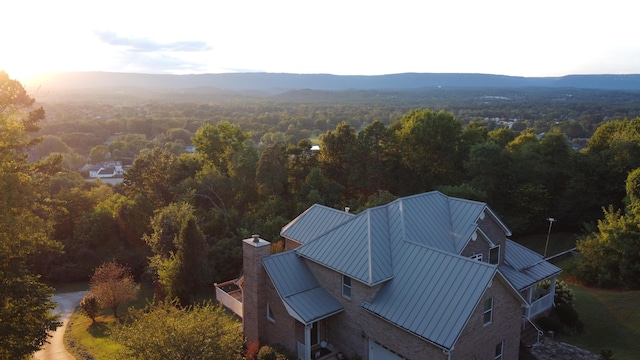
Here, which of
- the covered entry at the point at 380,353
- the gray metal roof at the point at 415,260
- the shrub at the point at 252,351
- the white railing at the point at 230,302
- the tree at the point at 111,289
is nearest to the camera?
the gray metal roof at the point at 415,260

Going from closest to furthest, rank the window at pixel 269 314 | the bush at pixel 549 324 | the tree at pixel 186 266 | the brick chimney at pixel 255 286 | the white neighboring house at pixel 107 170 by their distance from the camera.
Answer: the brick chimney at pixel 255 286 → the window at pixel 269 314 → the bush at pixel 549 324 → the tree at pixel 186 266 → the white neighboring house at pixel 107 170

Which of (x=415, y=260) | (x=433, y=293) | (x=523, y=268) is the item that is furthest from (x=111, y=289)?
(x=523, y=268)

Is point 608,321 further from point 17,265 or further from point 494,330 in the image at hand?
point 17,265

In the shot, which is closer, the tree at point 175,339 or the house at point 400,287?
the tree at point 175,339

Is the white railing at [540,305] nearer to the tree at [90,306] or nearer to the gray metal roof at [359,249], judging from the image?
the gray metal roof at [359,249]

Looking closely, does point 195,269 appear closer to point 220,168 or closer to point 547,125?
point 220,168

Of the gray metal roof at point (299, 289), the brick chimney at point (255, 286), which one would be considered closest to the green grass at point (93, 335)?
the brick chimney at point (255, 286)
